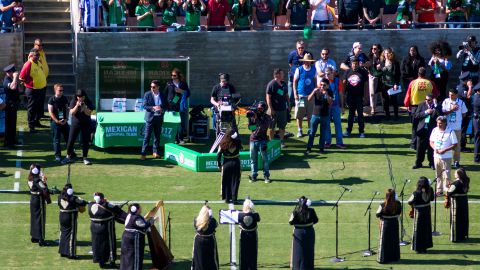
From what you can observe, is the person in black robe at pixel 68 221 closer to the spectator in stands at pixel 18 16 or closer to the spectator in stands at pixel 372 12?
the spectator in stands at pixel 18 16

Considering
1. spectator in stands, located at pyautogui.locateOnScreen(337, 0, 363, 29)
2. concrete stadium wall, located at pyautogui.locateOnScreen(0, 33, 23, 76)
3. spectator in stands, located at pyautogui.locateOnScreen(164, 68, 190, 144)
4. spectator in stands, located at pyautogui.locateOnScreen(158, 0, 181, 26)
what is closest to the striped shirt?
spectator in stands, located at pyautogui.locateOnScreen(158, 0, 181, 26)

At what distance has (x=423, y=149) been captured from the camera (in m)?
30.7

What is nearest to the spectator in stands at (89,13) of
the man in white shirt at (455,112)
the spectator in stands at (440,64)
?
the spectator in stands at (440,64)

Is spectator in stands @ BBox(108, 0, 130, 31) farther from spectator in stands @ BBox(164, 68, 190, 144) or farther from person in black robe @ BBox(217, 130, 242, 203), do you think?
person in black robe @ BBox(217, 130, 242, 203)

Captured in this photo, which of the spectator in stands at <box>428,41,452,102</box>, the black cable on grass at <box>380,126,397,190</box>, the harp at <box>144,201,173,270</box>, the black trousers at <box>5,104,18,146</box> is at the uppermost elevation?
the spectator in stands at <box>428,41,452,102</box>

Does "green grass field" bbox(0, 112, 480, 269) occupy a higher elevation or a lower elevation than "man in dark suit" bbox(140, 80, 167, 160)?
lower

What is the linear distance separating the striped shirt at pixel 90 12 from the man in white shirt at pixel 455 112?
9934 millimetres

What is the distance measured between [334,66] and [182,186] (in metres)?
6.67

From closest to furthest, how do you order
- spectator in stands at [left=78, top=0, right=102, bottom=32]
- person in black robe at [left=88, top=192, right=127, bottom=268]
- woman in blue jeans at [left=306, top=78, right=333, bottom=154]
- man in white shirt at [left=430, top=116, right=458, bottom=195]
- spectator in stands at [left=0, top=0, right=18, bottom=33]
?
person in black robe at [left=88, top=192, right=127, bottom=268]
man in white shirt at [left=430, top=116, right=458, bottom=195]
woman in blue jeans at [left=306, top=78, right=333, bottom=154]
spectator in stands at [left=78, top=0, right=102, bottom=32]
spectator in stands at [left=0, top=0, right=18, bottom=33]

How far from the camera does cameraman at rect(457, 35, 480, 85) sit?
116ft

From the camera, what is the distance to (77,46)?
35.8 metres

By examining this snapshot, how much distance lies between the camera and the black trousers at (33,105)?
33.7 m

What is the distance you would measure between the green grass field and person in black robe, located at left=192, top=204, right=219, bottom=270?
856 mm

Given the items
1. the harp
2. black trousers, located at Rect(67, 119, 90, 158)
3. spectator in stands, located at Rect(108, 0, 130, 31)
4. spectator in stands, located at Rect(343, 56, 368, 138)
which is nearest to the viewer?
the harp
